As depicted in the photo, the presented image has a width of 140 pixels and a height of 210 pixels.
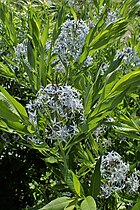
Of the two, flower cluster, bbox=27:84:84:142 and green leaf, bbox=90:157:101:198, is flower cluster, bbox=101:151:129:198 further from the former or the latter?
flower cluster, bbox=27:84:84:142

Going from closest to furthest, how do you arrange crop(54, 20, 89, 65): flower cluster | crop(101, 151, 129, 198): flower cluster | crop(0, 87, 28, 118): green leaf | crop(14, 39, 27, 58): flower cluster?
1. crop(0, 87, 28, 118): green leaf
2. crop(101, 151, 129, 198): flower cluster
3. crop(54, 20, 89, 65): flower cluster
4. crop(14, 39, 27, 58): flower cluster

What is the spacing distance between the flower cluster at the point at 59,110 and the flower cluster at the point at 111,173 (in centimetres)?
23

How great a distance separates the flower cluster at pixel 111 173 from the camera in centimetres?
131

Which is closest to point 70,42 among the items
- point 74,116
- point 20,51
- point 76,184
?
point 20,51

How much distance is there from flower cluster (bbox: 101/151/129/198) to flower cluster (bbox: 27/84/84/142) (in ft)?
0.76

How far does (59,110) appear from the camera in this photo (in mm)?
1105

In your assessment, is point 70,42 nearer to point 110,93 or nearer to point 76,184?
point 110,93

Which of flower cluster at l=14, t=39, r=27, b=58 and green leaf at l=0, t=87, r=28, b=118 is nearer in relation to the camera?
green leaf at l=0, t=87, r=28, b=118

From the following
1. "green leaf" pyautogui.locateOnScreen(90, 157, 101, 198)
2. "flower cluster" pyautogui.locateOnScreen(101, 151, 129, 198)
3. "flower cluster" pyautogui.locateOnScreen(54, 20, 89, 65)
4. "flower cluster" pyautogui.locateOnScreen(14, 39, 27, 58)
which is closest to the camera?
"green leaf" pyautogui.locateOnScreen(90, 157, 101, 198)

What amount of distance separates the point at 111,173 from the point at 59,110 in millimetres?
320

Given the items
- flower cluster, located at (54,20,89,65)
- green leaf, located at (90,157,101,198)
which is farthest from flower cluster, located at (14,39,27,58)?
green leaf, located at (90,157,101,198)

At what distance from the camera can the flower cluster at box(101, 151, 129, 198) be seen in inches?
51.5

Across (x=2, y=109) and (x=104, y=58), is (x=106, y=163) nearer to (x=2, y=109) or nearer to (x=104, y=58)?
(x=2, y=109)

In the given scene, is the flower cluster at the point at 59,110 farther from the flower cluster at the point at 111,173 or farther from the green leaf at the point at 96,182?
the flower cluster at the point at 111,173
